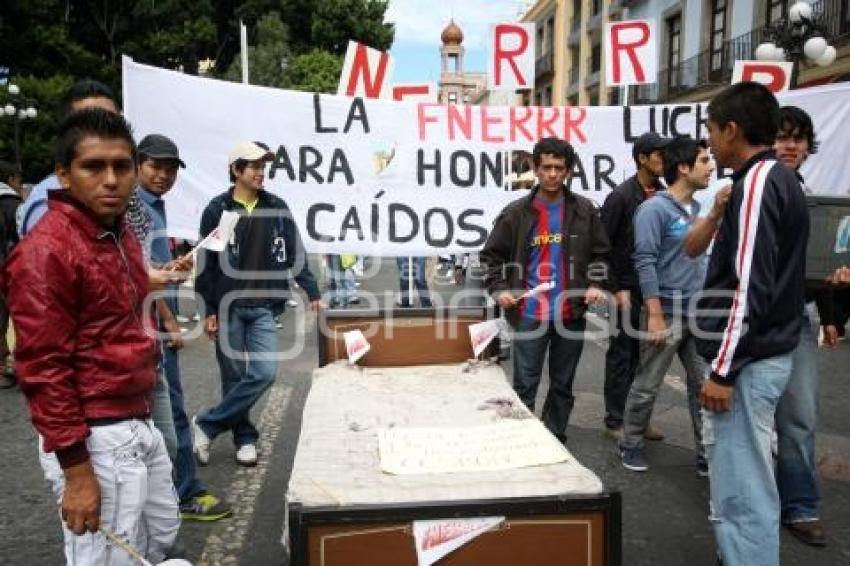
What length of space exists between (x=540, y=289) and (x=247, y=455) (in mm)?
2009

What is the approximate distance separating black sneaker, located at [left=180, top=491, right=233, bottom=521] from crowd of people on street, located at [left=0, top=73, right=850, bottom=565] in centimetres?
1

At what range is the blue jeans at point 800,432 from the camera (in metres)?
3.26

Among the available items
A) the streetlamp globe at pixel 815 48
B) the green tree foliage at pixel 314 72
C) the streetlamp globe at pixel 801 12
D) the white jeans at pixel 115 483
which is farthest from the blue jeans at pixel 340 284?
the green tree foliage at pixel 314 72

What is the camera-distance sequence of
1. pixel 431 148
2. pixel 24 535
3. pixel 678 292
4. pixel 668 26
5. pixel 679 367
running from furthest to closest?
pixel 668 26 → pixel 679 367 → pixel 431 148 → pixel 678 292 → pixel 24 535

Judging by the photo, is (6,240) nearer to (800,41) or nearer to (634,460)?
(634,460)

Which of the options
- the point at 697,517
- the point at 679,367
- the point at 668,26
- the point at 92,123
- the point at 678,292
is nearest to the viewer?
the point at 92,123

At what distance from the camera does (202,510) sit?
3541mm

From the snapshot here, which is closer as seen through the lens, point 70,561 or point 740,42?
point 70,561

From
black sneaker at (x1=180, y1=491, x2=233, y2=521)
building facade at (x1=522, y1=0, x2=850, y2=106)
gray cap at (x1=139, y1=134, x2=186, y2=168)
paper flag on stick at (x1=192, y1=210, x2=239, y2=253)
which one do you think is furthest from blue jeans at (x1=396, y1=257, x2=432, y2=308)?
gray cap at (x1=139, y1=134, x2=186, y2=168)

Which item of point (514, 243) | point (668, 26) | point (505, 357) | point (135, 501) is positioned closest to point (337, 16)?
point (668, 26)

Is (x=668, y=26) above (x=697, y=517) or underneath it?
above

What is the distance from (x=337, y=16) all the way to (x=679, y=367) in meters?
25.7

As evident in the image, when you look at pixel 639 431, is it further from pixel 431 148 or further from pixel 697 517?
pixel 431 148

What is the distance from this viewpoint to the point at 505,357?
23.5 ft
